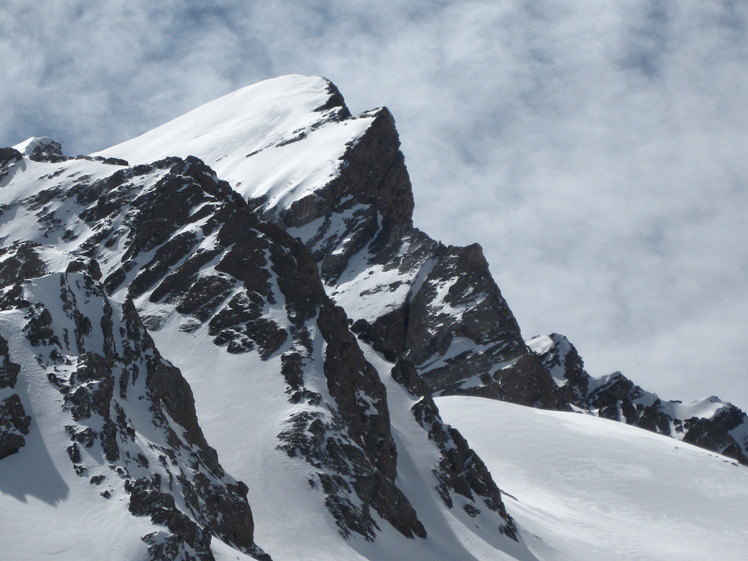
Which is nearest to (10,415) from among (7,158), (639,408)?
Result: (7,158)

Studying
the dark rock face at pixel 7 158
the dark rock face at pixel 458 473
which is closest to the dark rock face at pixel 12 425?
the dark rock face at pixel 458 473

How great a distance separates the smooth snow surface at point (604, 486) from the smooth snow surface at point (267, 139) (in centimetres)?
3813

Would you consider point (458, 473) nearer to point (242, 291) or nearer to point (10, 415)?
point (242, 291)

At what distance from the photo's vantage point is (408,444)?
84.4m

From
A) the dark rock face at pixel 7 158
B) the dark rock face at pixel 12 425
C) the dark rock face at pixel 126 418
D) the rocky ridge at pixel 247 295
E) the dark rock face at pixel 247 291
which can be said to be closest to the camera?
the dark rock face at pixel 126 418

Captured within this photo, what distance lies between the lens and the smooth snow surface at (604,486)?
85.6 metres

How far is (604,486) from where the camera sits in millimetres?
97062

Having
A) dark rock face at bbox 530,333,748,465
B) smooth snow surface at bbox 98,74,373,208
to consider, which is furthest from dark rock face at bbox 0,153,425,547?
dark rock face at bbox 530,333,748,465

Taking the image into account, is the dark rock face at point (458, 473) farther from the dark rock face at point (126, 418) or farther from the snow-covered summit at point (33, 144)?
the snow-covered summit at point (33, 144)

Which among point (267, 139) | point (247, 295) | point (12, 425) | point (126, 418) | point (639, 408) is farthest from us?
point (639, 408)

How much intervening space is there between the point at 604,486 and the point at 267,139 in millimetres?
77881

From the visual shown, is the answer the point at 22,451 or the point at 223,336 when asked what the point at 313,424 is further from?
the point at 22,451

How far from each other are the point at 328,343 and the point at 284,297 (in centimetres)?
697

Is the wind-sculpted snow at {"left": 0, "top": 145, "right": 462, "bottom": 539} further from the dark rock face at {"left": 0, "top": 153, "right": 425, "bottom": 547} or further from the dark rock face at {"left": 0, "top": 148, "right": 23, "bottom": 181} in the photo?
the dark rock face at {"left": 0, "top": 148, "right": 23, "bottom": 181}
